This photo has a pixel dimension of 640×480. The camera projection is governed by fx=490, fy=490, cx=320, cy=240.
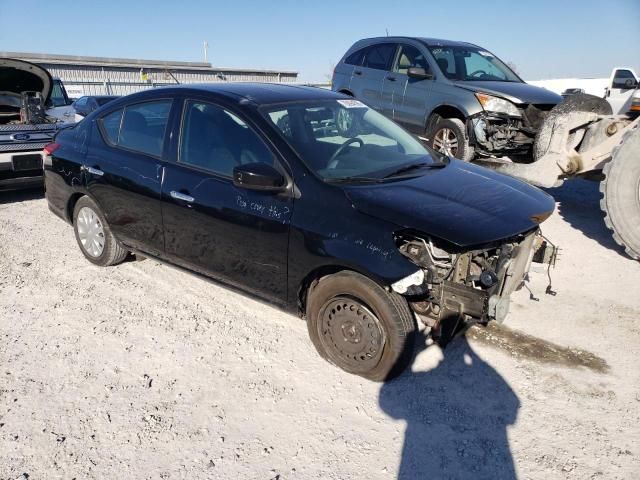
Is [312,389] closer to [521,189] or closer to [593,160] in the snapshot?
[521,189]

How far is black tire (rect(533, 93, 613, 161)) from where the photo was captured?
5.50 m

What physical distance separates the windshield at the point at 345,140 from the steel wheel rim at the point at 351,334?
0.81 m

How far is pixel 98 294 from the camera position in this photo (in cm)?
418

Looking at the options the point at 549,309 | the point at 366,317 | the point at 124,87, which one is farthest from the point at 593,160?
the point at 124,87

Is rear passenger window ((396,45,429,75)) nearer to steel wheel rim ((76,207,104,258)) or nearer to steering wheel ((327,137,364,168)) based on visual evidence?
steering wheel ((327,137,364,168))

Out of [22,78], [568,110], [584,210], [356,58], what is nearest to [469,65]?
[356,58]

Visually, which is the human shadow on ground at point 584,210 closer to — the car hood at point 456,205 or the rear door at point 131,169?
the car hood at point 456,205

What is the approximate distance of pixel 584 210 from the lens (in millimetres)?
6598

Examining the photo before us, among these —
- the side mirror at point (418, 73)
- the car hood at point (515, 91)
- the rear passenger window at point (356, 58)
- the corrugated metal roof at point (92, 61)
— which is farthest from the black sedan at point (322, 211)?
the corrugated metal roof at point (92, 61)

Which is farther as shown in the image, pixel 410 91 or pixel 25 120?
pixel 410 91

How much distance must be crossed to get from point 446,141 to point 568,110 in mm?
1920

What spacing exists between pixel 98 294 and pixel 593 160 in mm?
5099

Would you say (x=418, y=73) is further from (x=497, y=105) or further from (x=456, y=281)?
(x=456, y=281)

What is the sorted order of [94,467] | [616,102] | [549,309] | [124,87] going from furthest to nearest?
[124,87] < [616,102] < [549,309] < [94,467]
